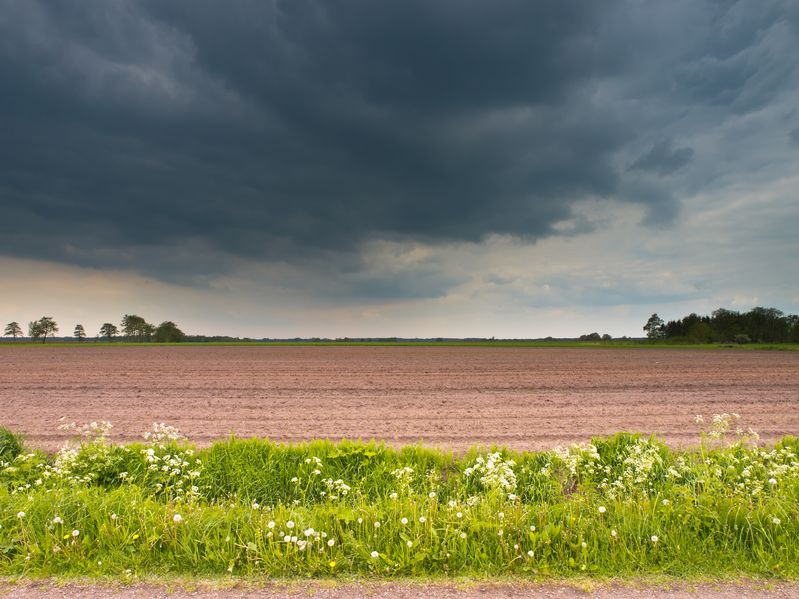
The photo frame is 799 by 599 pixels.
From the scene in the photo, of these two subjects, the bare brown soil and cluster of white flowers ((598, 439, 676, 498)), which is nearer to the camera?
cluster of white flowers ((598, 439, 676, 498))

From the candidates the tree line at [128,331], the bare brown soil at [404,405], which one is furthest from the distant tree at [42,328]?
the bare brown soil at [404,405]

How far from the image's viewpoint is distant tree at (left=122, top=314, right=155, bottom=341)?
171 m

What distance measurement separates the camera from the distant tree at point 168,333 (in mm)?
162875

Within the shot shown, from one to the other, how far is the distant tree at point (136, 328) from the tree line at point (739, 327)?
187 metres

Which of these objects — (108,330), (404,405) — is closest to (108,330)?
(108,330)

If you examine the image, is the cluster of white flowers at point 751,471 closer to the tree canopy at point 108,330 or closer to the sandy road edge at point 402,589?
the sandy road edge at point 402,589

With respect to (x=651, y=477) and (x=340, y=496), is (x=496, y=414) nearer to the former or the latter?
(x=651, y=477)

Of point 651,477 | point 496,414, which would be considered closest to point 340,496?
point 651,477

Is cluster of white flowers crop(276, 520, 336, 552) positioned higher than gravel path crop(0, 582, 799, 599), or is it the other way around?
cluster of white flowers crop(276, 520, 336, 552)

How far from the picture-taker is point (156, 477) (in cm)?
712

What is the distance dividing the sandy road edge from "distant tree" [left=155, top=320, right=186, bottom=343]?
178 m

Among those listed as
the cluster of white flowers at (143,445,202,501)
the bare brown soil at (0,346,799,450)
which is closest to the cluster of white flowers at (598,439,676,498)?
the bare brown soil at (0,346,799,450)

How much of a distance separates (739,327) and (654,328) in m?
29.5

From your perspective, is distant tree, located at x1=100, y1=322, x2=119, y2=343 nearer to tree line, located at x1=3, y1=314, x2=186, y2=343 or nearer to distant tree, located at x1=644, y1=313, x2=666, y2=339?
tree line, located at x1=3, y1=314, x2=186, y2=343
